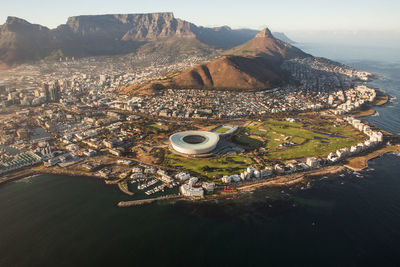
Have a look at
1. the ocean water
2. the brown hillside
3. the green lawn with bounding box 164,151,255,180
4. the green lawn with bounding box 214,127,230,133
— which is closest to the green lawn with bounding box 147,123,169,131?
the green lawn with bounding box 214,127,230,133

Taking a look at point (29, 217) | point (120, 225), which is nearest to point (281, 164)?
point (120, 225)

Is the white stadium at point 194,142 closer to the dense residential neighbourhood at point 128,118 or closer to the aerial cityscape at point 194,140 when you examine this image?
the aerial cityscape at point 194,140

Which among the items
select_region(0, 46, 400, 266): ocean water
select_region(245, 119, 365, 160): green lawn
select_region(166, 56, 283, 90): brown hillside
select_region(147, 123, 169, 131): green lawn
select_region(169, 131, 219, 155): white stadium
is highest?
select_region(166, 56, 283, 90): brown hillside

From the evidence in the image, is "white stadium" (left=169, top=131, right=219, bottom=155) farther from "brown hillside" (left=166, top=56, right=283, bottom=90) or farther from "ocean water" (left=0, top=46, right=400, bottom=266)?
"brown hillside" (left=166, top=56, right=283, bottom=90)

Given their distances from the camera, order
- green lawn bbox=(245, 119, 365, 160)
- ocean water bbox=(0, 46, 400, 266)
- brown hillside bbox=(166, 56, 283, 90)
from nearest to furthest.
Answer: ocean water bbox=(0, 46, 400, 266)
green lawn bbox=(245, 119, 365, 160)
brown hillside bbox=(166, 56, 283, 90)

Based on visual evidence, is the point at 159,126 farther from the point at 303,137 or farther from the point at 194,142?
the point at 303,137

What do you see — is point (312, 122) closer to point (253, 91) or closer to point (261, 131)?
point (261, 131)
